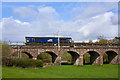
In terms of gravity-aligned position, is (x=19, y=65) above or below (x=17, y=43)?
below

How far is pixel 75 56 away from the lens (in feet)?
139

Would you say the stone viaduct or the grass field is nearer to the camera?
the grass field

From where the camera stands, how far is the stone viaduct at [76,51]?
35.6 m

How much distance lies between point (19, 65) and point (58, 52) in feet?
43.6

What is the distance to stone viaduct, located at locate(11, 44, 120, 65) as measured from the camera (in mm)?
35562

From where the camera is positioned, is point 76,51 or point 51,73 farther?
point 76,51

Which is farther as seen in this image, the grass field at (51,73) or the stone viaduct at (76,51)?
the stone viaduct at (76,51)

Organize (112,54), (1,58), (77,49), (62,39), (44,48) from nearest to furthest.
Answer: (1,58) < (44,48) < (77,49) < (112,54) < (62,39)

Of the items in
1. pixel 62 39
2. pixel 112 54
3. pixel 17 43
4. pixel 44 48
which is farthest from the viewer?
pixel 62 39

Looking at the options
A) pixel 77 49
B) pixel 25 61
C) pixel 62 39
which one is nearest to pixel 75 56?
pixel 77 49

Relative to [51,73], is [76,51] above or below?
above

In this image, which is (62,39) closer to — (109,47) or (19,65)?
(109,47)

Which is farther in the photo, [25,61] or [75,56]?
[75,56]

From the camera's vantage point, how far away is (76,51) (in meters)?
39.9
